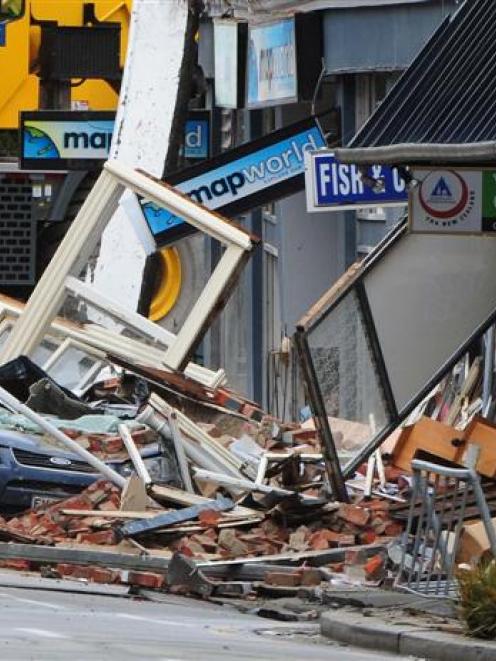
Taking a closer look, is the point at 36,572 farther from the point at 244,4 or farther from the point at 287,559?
A: the point at 244,4

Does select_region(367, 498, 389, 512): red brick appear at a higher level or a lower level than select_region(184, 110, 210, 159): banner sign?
lower

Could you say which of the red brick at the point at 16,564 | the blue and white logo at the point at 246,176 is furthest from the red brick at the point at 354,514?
the blue and white logo at the point at 246,176

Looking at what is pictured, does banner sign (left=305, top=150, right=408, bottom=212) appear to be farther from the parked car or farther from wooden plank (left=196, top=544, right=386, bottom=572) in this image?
wooden plank (left=196, top=544, right=386, bottom=572)

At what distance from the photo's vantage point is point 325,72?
2752 cm

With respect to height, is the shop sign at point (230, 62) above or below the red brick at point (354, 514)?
above

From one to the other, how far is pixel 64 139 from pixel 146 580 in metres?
17.9

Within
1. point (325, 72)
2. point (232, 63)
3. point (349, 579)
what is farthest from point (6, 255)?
point (349, 579)

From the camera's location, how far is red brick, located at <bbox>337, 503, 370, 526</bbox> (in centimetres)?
1812

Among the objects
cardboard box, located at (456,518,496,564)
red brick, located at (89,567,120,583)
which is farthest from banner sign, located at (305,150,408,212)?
cardboard box, located at (456,518,496,564)

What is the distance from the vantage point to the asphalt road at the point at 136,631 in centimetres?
1193

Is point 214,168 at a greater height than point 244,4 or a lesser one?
lesser

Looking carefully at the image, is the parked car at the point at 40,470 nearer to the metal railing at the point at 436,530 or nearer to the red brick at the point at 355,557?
the red brick at the point at 355,557

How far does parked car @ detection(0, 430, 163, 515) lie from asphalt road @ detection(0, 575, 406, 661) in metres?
3.04

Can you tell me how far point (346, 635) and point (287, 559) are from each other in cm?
324
